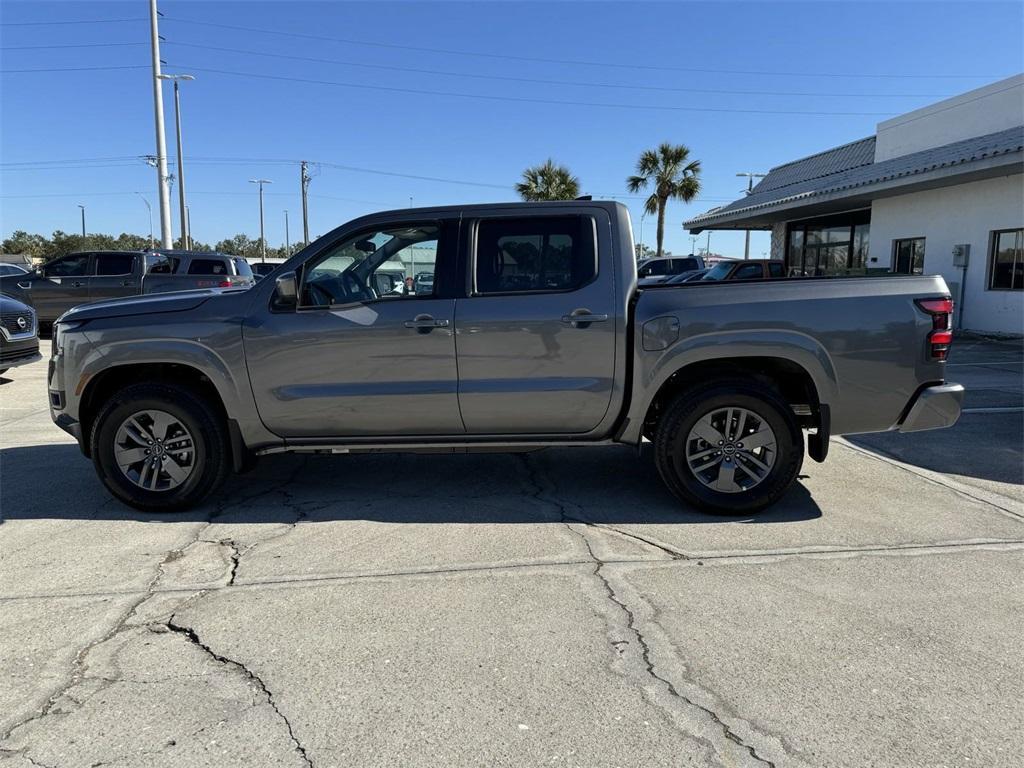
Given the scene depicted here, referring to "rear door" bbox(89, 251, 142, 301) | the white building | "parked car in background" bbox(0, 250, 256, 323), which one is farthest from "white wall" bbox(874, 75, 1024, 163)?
"rear door" bbox(89, 251, 142, 301)

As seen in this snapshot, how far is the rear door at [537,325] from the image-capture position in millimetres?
4633

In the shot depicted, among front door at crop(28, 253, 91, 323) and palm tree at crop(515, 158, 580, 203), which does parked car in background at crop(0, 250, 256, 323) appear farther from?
palm tree at crop(515, 158, 580, 203)

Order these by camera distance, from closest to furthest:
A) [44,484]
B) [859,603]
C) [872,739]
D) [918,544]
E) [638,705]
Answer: [872,739], [638,705], [859,603], [918,544], [44,484]

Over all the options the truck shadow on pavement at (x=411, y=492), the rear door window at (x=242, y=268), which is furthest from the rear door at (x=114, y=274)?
the truck shadow on pavement at (x=411, y=492)

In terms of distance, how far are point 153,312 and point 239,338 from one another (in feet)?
2.02

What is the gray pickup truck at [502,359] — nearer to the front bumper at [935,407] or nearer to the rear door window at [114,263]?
the front bumper at [935,407]

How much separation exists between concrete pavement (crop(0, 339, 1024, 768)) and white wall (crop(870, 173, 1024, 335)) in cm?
1226

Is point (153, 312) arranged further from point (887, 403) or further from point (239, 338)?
point (887, 403)

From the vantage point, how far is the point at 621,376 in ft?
15.4

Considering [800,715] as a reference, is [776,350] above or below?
above

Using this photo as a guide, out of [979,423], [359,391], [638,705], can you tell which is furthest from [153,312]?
[979,423]

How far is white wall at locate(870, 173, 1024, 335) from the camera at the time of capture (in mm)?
15203

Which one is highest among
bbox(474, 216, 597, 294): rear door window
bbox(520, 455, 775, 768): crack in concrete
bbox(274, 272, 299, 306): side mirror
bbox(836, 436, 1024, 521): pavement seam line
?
bbox(474, 216, 597, 294): rear door window

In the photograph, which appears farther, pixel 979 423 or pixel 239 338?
pixel 979 423
